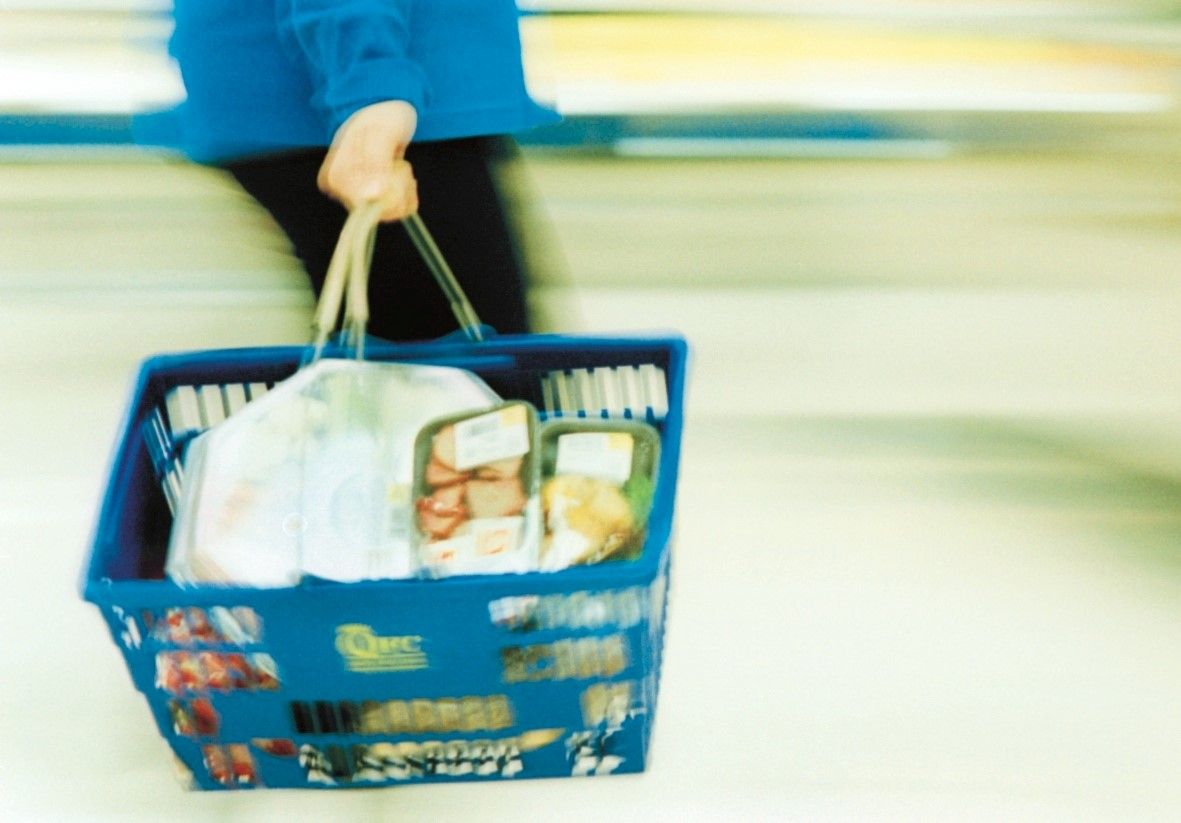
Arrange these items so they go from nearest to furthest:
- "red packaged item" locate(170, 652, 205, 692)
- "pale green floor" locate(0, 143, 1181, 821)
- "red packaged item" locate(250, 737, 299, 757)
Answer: "red packaged item" locate(170, 652, 205, 692) → "red packaged item" locate(250, 737, 299, 757) → "pale green floor" locate(0, 143, 1181, 821)

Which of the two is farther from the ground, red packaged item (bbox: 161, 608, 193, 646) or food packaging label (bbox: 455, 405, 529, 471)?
food packaging label (bbox: 455, 405, 529, 471)

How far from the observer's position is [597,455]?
125cm

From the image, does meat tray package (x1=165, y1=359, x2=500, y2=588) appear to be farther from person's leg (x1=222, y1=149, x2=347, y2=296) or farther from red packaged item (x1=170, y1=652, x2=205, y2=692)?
person's leg (x1=222, y1=149, x2=347, y2=296)

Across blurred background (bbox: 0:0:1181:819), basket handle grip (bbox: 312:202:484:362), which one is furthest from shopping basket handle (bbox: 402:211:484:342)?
blurred background (bbox: 0:0:1181:819)

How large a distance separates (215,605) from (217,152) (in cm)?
51

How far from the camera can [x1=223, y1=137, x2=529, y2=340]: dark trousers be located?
138cm

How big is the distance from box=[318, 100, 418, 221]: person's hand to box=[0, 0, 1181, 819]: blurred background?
0.44 meters

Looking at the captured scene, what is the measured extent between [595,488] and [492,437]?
0.38 ft

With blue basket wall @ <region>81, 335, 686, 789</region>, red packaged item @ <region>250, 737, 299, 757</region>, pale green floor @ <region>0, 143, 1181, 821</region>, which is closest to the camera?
blue basket wall @ <region>81, 335, 686, 789</region>

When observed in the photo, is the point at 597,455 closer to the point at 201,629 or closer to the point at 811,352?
the point at 201,629

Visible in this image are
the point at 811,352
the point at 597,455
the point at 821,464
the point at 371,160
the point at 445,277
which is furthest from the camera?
the point at 811,352

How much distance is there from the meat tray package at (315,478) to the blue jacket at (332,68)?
0.26 metres

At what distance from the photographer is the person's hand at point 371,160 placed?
1.13 meters

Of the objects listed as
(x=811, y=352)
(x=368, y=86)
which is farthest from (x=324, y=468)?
(x=811, y=352)
